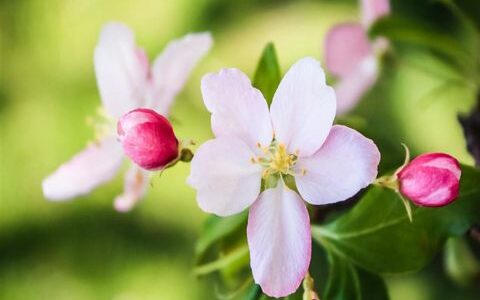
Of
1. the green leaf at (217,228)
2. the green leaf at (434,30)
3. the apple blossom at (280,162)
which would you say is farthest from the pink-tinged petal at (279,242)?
the green leaf at (434,30)

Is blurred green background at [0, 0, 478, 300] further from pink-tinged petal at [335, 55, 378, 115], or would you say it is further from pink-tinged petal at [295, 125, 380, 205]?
pink-tinged petal at [295, 125, 380, 205]

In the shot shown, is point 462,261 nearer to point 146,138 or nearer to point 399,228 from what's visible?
point 399,228

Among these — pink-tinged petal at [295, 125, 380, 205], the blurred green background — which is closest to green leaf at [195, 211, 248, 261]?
pink-tinged petal at [295, 125, 380, 205]

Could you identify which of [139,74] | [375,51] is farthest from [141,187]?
[375,51]

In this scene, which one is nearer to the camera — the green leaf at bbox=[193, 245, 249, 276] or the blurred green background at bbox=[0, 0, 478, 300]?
the green leaf at bbox=[193, 245, 249, 276]

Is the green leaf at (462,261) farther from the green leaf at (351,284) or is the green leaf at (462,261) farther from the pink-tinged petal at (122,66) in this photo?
the pink-tinged petal at (122,66)

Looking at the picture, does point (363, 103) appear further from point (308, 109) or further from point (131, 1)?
point (308, 109)
